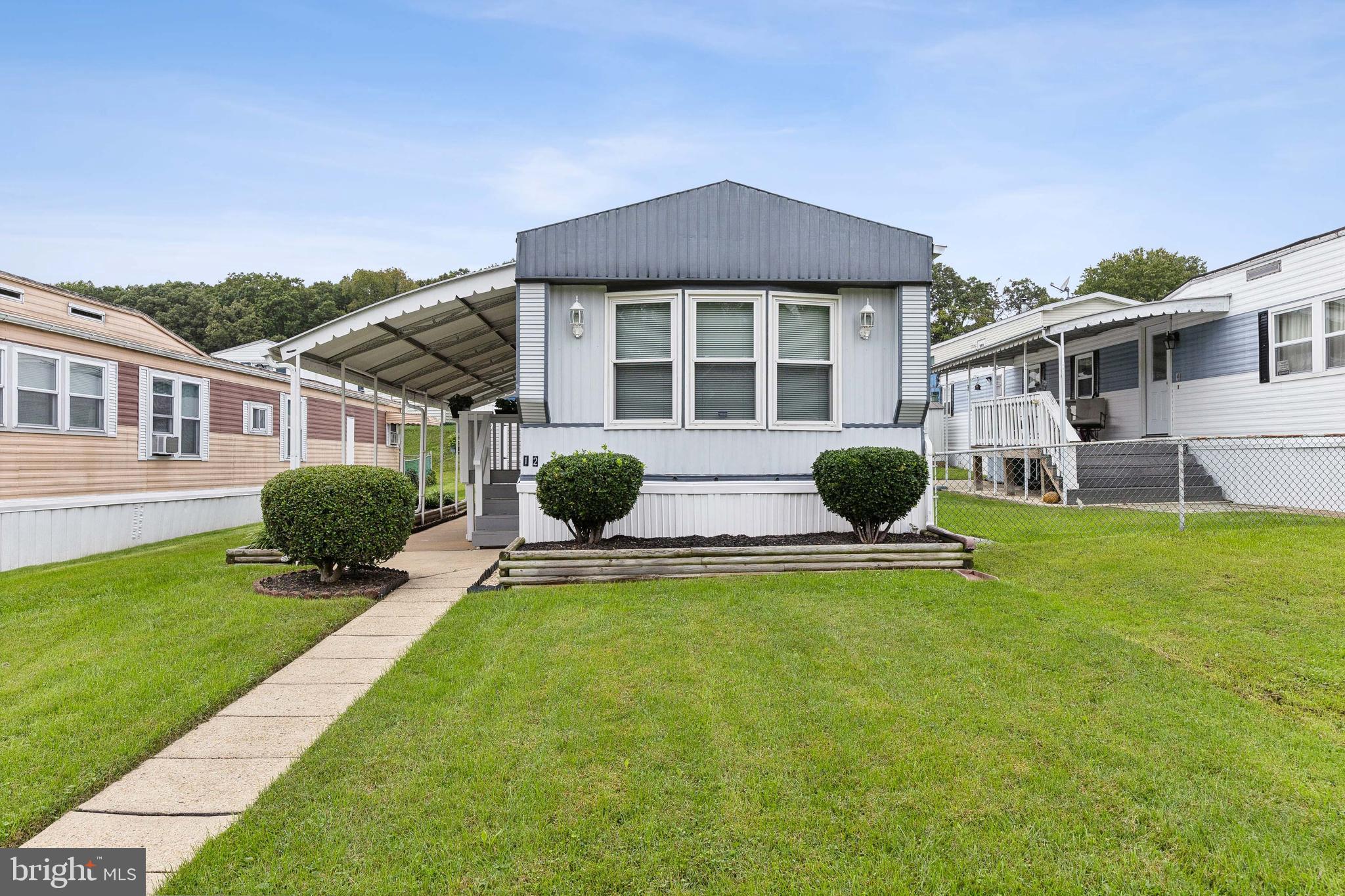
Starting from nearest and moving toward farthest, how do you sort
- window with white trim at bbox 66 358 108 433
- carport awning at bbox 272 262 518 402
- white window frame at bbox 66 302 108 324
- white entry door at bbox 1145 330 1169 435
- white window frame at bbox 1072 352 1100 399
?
1. carport awning at bbox 272 262 518 402
2. window with white trim at bbox 66 358 108 433
3. white window frame at bbox 66 302 108 324
4. white entry door at bbox 1145 330 1169 435
5. white window frame at bbox 1072 352 1100 399

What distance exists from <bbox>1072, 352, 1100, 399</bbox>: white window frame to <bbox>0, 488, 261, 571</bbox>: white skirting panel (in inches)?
613

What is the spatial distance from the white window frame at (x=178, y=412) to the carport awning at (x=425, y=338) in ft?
12.5

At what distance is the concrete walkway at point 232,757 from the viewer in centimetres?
243

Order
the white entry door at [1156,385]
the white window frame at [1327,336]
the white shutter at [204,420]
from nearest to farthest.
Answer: the white window frame at [1327,336] < the white entry door at [1156,385] < the white shutter at [204,420]

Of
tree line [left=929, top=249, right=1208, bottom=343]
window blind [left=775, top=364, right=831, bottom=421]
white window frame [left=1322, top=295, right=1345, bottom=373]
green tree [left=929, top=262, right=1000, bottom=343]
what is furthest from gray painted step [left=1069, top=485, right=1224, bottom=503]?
green tree [left=929, top=262, right=1000, bottom=343]

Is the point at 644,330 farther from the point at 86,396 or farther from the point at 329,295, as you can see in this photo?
the point at 329,295

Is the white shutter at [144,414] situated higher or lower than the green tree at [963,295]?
lower

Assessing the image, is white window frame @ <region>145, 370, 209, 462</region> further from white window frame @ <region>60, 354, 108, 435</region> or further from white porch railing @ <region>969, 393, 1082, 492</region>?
white porch railing @ <region>969, 393, 1082, 492</region>

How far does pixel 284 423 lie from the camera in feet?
50.6

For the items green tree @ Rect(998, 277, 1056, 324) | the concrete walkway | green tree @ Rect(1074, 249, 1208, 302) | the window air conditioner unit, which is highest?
green tree @ Rect(998, 277, 1056, 324)

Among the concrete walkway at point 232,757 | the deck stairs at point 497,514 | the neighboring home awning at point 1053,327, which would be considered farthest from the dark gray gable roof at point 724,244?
the concrete walkway at point 232,757

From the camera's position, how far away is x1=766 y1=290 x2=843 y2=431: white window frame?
7285mm

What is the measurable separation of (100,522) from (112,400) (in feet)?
6.26

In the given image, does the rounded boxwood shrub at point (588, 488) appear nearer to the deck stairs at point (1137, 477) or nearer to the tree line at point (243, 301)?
the deck stairs at point (1137, 477)
